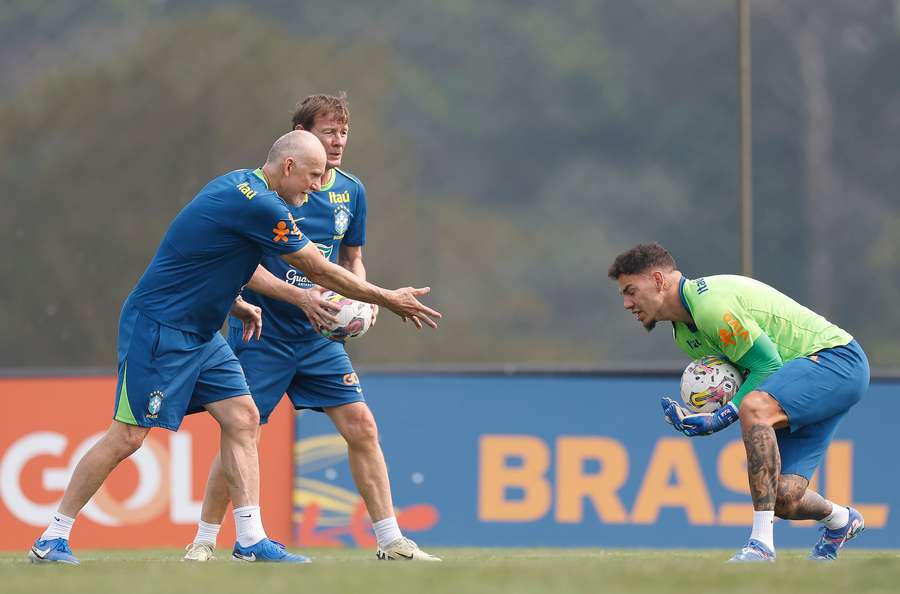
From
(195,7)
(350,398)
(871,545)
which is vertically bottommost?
(871,545)

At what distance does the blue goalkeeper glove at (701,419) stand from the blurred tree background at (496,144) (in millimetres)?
5724

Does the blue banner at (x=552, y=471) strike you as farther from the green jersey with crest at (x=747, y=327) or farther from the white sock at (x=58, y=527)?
the white sock at (x=58, y=527)

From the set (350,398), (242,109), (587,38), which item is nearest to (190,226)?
(350,398)

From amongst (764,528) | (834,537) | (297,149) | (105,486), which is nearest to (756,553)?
(764,528)

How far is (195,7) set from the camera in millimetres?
14070

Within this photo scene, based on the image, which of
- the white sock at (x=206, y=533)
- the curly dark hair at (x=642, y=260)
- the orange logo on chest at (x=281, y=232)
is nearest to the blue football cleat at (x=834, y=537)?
the curly dark hair at (x=642, y=260)

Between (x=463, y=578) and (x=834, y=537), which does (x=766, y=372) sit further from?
(x=463, y=578)

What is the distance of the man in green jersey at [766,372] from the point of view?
7.48 metres

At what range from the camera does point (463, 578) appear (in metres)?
6.01

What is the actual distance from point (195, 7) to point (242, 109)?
108cm

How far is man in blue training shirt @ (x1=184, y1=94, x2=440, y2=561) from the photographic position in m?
7.96

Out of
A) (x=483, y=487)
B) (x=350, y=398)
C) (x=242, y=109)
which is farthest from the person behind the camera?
(x=242, y=109)

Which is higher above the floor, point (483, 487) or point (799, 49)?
point (799, 49)

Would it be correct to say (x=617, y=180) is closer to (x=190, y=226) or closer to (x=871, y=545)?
(x=871, y=545)
